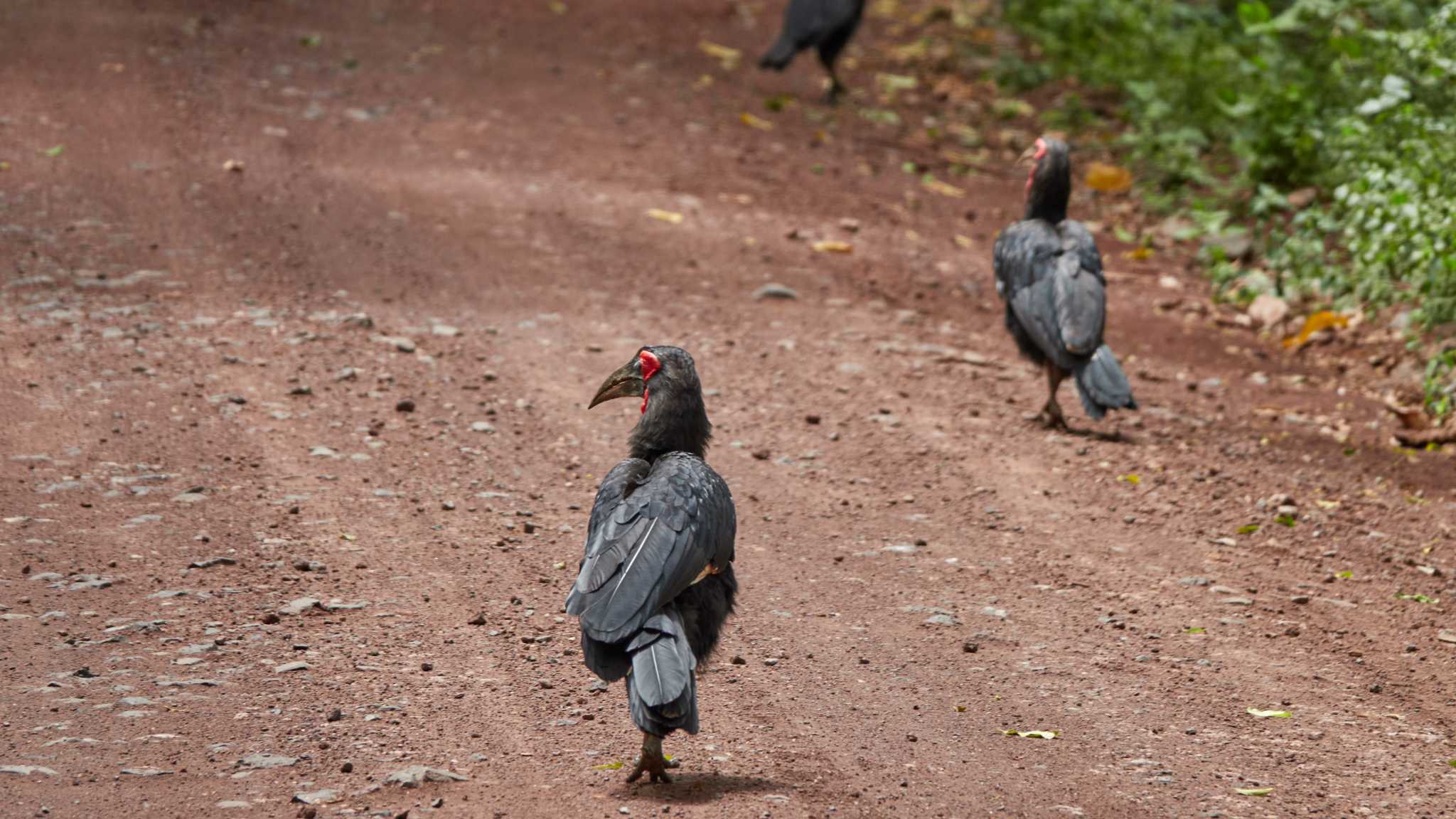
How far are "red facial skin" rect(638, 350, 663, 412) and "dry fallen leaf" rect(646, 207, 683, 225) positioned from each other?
5867 mm

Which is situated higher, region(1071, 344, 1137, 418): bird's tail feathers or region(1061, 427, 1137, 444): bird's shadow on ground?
region(1071, 344, 1137, 418): bird's tail feathers

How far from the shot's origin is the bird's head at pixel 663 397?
14.5 ft

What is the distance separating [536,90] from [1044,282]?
254 inches

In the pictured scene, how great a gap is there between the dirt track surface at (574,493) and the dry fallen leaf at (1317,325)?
0.71 feet

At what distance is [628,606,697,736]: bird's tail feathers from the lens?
11.5 feet

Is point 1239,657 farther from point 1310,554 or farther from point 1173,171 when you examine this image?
point 1173,171

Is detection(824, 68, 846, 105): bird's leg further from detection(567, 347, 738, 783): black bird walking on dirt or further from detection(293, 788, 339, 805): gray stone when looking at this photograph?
detection(293, 788, 339, 805): gray stone

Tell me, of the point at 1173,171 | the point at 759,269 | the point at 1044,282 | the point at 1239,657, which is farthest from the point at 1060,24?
the point at 1239,657

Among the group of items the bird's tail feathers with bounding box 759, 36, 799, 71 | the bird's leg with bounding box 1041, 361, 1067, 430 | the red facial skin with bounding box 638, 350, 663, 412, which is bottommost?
the bird's leg with bounding box 1041, 361, 1067, 430

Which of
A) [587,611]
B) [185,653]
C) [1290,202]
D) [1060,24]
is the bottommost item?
[185,653]

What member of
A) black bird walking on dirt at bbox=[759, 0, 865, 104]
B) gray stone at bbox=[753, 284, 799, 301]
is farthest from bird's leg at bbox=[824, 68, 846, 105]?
gray stone at bbox=[753, 284, 799, 301]

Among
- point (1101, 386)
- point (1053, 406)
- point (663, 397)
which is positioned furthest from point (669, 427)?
Result: point (1053, 406)

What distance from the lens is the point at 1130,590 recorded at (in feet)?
18.7

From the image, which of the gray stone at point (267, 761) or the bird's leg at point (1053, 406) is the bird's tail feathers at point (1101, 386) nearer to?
the bird's leg at point (1053, 406)
